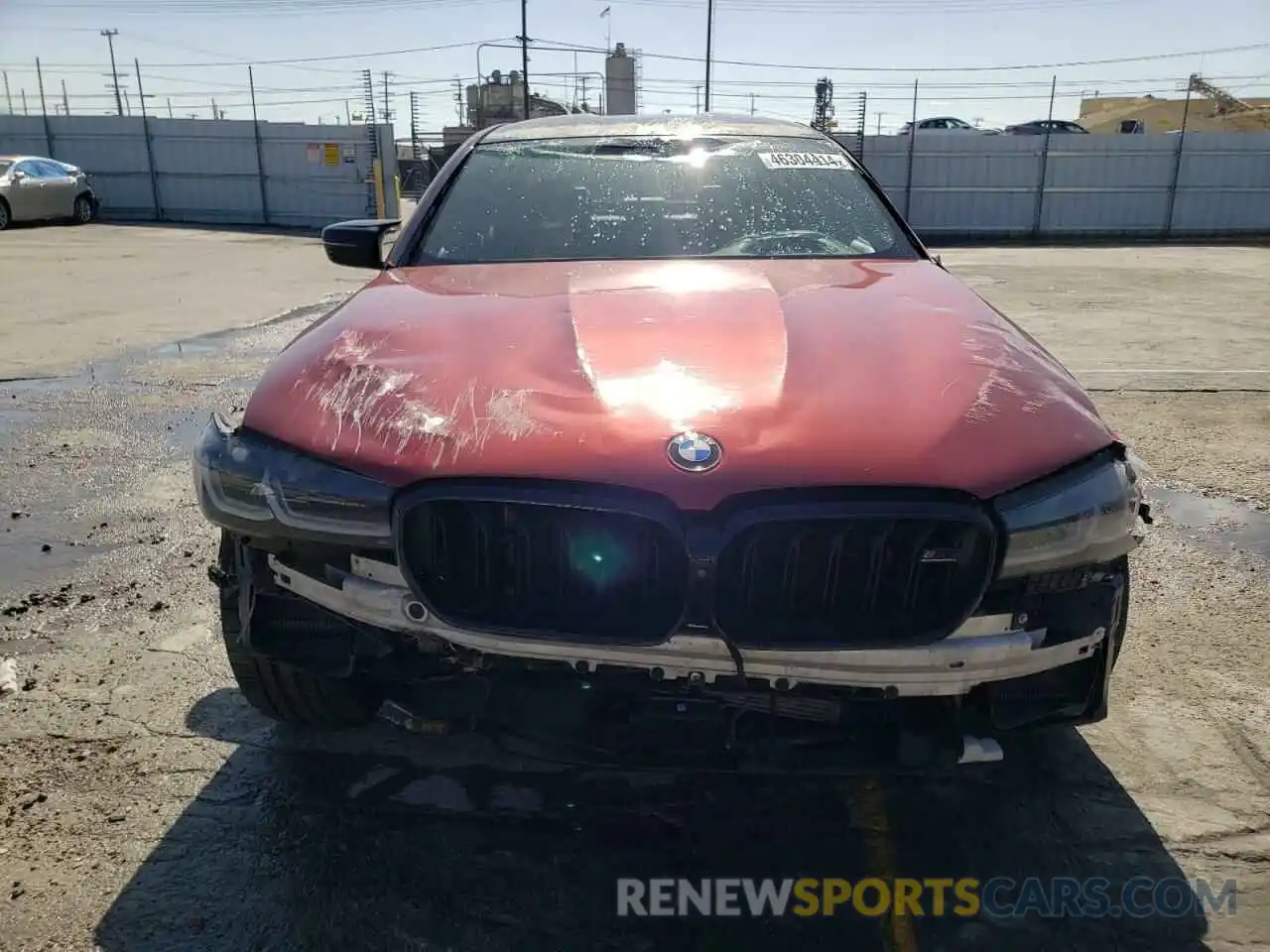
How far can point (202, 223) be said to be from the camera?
23.0 metres

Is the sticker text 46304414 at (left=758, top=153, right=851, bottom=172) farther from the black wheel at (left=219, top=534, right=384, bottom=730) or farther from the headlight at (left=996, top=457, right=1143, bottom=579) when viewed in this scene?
the black wheel at (left=219, top=534, right=384, bottom=730)

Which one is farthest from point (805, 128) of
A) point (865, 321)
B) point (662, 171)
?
point (865, 321)

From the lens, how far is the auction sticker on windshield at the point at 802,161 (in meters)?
3.58

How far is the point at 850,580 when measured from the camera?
72.9 inches

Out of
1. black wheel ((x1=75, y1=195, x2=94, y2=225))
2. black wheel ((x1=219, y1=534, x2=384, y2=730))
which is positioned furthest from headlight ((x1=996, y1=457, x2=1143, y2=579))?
black wheel ((x1=75, y1=195, x2=94, y2=225))

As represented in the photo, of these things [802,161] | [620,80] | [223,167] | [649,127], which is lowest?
[223,167]

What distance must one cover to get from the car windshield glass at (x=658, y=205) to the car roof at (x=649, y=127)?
91 millimetres

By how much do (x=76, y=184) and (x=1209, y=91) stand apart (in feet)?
152

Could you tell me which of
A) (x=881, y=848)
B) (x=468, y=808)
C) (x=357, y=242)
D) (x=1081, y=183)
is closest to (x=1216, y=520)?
(x=881, y=848)

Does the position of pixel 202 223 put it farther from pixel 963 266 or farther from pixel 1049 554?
pixel 1049 554

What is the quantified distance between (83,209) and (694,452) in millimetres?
23483

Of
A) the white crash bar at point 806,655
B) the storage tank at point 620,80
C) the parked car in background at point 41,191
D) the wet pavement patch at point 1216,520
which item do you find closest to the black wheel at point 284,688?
the white crash bar at point 806,655

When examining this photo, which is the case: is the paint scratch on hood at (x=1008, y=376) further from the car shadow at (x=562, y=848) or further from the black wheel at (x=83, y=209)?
the black wheel at (x=83, y=209)

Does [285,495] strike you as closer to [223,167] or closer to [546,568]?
[546,568]
